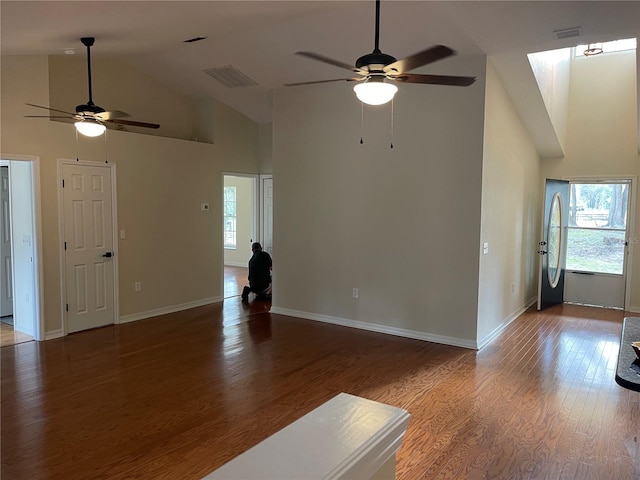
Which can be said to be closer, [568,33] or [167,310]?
[568,33]

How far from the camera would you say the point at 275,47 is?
5004mm

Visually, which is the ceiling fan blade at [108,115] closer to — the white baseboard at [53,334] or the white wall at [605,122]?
the white baseboard at [53,334]

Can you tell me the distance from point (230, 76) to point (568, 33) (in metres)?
3.95

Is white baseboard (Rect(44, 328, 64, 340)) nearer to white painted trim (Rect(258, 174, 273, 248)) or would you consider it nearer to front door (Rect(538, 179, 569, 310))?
white painted trim (Rect(258, 174, 273, 248))

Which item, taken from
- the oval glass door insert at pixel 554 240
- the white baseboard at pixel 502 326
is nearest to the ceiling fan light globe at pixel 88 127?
the white baseboard at pixel 502 326

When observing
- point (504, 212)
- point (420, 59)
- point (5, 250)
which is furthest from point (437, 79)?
point (5, 250)

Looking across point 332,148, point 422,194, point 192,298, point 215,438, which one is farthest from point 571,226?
point 215,438

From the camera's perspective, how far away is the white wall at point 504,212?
4934 mm

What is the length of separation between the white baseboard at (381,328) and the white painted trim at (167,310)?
1.20 meters

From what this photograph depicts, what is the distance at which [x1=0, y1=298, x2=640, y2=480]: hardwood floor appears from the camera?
2.78 m

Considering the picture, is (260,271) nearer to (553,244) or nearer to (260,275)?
(260,275)

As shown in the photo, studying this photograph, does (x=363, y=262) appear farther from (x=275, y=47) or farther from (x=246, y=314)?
(x=275, y=47)

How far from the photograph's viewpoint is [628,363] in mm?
2041

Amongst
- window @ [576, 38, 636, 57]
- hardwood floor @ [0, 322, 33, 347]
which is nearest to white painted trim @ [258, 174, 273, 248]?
hardwood floor @ [0, 322, 33, 347]
